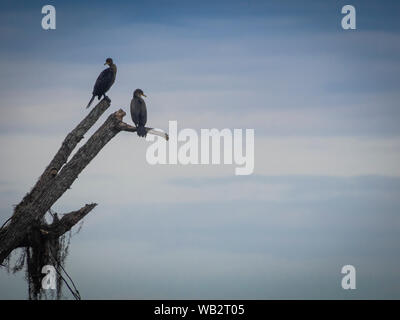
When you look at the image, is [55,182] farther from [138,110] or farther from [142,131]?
[138,110]

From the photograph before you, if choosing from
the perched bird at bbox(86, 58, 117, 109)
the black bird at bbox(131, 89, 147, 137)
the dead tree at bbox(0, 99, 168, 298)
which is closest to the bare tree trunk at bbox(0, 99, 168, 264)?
the dead tree at bbox(0, 99, 168, 298)

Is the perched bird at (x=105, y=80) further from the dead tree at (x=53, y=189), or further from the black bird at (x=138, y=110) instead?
the dead tree at (x=53, y=189)

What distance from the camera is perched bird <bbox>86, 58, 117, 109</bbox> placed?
548 inches

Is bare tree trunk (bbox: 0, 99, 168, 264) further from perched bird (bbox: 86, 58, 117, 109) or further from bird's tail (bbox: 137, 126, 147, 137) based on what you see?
perched bird (bbox: 86, 58, 117, 109)

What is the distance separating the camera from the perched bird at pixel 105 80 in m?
13.9

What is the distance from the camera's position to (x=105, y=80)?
46.9ft

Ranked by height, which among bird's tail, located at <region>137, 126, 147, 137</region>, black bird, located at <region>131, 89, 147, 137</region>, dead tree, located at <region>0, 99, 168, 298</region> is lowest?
dead tree, located at <region>0, 99, 168, 298</region>

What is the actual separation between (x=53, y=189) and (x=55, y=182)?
12 centimetres

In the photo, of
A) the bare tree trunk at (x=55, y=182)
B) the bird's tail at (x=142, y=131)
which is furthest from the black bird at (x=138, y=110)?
the bare tree trunk at (x=55, y=182)

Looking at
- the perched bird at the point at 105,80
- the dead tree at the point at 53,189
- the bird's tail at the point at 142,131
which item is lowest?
the dead tree at the point at 53,189

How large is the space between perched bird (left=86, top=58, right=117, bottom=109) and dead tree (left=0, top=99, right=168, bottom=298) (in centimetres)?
222

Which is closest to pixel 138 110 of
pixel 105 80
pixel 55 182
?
pixel 105 80
